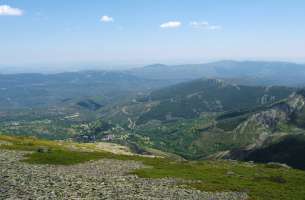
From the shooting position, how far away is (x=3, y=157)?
79.2 m

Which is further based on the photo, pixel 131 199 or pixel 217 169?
pixel 217 169

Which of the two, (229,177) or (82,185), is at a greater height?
(82,185)

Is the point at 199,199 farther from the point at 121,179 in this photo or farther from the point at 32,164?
the point at 32,164

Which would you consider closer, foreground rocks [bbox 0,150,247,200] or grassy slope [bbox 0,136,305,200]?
foreground rocks [bbox 0,150,247,200]

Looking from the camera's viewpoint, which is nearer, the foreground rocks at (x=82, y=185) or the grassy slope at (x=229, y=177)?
the foreground rocks at (x=82, y=185)

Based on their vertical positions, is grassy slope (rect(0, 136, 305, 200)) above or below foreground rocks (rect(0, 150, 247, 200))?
below

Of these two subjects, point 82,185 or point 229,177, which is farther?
point 229,177

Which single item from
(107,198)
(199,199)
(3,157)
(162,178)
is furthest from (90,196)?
(3,157)

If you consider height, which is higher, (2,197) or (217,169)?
(2,197)

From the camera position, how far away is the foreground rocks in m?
50.8

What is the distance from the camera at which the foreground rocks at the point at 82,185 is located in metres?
50.8

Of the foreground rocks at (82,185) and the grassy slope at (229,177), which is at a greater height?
the foreground rocks at (82,185)

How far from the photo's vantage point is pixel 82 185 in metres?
56.7

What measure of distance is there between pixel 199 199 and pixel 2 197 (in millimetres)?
23128
